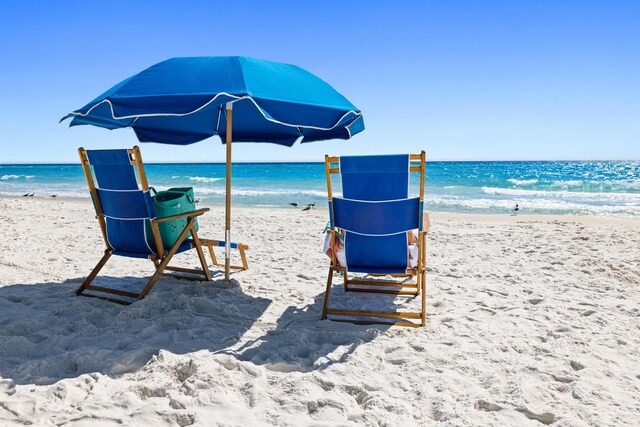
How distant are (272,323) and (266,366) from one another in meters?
0.72

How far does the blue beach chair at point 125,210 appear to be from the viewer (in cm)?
347

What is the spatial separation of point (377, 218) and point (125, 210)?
1902 mm

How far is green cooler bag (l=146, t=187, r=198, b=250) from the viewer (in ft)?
12.5

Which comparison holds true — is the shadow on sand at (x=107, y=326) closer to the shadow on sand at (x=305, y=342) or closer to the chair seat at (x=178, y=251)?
the shadow on sand at (x=305, y=342)

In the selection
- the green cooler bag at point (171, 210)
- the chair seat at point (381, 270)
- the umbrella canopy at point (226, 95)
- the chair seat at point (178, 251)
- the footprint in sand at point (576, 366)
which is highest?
the umbrella canopy at point (226, 95)

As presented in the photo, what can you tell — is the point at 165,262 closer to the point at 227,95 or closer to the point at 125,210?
the point at 125,210

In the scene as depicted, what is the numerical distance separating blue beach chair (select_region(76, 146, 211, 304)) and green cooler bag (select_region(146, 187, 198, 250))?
0.08 meters

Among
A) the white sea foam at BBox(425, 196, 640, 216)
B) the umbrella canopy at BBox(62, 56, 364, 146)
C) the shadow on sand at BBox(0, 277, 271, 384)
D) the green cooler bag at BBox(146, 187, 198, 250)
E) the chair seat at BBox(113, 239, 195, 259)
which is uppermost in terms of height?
the umbrella canopy at BBox(62, 56, 364, 146)

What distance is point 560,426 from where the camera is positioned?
1997 millimetres

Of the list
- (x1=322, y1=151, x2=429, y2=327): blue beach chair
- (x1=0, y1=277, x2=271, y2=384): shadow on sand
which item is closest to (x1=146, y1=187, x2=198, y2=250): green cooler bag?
(x1=0, y1=277, x2=271, y2=384): shadow on sand

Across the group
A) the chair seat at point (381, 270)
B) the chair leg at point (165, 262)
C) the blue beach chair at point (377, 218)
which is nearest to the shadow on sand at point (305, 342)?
the blue beach chair at point (377, 218)

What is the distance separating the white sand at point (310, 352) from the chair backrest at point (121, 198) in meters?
0.47

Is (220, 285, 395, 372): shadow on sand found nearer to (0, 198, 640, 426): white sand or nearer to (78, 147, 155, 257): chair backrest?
(0, 198, 640, 426): white sand

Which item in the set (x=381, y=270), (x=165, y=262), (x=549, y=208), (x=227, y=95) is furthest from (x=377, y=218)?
(x=549, y=208)
